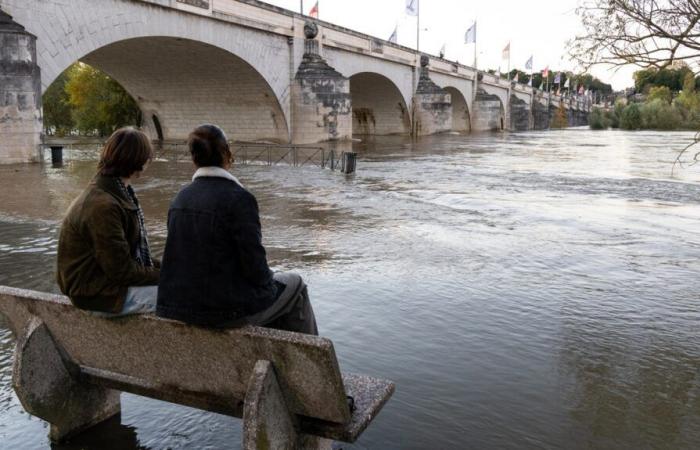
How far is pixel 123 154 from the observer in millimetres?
3113

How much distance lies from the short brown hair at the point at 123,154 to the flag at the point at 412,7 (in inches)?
1855

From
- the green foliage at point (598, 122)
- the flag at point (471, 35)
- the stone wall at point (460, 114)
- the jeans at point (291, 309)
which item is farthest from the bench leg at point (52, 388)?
the green foliage at point (598, 122)

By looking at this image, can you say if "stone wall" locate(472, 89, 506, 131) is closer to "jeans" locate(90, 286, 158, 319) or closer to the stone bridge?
the stone bridge

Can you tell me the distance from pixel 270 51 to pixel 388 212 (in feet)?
65.1

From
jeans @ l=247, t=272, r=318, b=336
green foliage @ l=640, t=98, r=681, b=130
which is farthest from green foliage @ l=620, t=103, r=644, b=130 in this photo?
jeans @ l=247, t=272, r=318, b=336

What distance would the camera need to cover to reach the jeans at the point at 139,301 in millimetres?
3102

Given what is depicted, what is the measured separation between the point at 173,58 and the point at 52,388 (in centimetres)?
2554

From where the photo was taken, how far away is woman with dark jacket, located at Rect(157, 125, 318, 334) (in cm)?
285

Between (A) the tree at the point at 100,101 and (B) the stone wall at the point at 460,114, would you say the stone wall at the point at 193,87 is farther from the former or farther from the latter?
(B) the stone wall at the point at 460,114

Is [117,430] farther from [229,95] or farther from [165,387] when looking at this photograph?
[229,95]

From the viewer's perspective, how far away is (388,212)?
11.1 m

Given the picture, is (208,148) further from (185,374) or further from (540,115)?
(540,115)

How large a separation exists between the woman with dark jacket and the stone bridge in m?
16.1

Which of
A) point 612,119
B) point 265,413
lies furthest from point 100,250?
point 612,119
